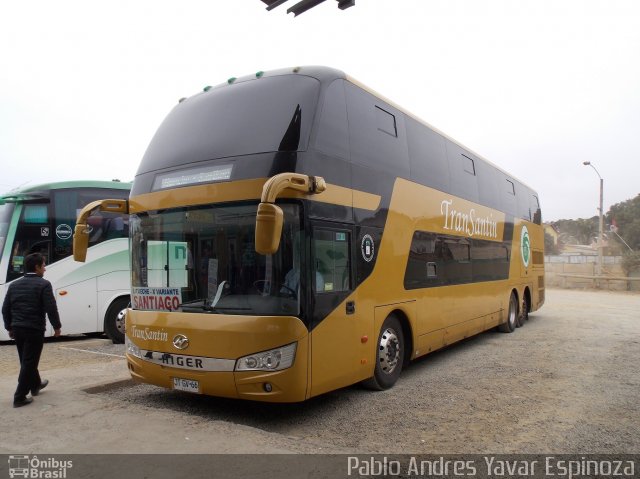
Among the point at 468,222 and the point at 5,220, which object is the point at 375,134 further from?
the point at 5,220

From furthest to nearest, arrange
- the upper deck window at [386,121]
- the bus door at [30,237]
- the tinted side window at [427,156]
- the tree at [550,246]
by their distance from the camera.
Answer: the tree at [550,246] → the bus door at [30,237] → the tinted side window at [427,156] → the upper deck window at [386,121]

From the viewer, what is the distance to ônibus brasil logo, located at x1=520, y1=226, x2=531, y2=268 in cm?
1405

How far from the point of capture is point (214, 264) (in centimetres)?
536

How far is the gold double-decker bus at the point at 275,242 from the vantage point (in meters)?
5.05

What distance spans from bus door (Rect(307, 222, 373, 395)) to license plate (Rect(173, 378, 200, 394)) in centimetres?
125

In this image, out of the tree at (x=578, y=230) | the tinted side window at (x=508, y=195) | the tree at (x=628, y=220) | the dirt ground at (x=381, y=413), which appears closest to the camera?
the dirt ground at (x=381, y=413)

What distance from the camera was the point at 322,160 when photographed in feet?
18.2

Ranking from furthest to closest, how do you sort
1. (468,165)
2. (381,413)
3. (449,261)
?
(468,165)
(449,261)
(381,413)

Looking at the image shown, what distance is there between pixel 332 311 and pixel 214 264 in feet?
4.57

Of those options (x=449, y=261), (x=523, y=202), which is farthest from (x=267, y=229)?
(x=523, y=202)

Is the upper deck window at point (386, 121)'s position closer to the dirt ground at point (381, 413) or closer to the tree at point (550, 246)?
the dirt ground at point (381, 413)

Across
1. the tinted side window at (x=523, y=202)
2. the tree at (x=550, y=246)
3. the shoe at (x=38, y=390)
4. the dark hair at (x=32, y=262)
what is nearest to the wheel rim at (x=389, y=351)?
the shoe at (x=38, y=390)

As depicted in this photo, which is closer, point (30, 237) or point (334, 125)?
point (334, 125)

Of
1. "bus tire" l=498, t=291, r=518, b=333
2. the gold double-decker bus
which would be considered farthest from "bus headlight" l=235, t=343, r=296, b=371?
"bus tire" l=498, t=291, r=518, b=333
